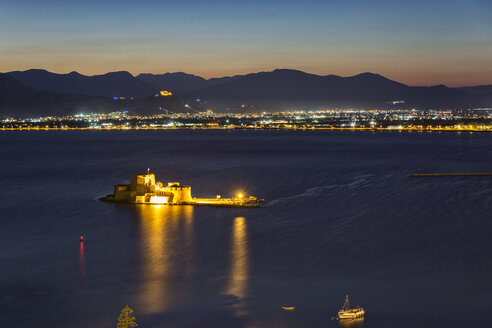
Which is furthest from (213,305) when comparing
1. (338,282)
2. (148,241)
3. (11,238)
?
(11,238)

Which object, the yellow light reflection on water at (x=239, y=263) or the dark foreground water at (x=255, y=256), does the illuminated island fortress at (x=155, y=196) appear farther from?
the yellow light reflection on water at (x=239, y=263)

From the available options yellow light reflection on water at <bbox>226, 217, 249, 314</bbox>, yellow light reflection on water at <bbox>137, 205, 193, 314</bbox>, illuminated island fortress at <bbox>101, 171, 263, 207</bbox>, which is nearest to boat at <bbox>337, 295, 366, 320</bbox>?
yellow light reflection on water at <bbox>226, 217, 249, 314</bbox>

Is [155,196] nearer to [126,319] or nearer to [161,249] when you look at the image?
[161,249]

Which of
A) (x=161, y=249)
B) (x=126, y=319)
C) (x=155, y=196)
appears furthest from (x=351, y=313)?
(x=155, y=196)

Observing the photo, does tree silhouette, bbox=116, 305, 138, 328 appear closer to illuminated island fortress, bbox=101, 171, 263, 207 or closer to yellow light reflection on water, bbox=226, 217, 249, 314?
yellow light reflection on water, bbox=226, 217, 249, 314

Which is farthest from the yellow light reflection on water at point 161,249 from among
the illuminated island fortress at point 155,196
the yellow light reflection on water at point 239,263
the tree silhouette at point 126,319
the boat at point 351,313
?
the boat at point 351,313
